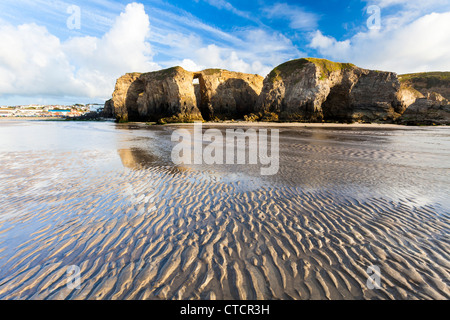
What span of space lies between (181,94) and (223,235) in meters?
61.6

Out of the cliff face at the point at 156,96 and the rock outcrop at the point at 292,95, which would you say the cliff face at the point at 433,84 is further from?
the cliff face at the point at 156,96

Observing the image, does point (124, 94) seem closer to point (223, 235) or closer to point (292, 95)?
point (292, 95)

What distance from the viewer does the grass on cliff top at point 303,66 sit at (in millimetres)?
51844

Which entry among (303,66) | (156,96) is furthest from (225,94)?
(303,66)

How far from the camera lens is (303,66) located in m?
53.7

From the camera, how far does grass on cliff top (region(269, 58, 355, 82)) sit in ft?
170

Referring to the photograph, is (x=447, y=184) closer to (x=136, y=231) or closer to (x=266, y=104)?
(x=136, y=231)

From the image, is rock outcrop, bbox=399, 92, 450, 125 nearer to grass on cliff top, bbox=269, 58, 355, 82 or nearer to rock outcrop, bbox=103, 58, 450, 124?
rock outcrop, bbox=103, 58, 450, 124

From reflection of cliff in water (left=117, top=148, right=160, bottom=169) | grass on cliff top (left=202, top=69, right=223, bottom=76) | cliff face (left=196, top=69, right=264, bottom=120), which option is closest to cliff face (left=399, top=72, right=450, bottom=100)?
cliff face (left=196, top=69, right=264, bottom=120)

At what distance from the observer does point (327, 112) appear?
52.5 m

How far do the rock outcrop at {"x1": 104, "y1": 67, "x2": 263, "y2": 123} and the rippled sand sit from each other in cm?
5417

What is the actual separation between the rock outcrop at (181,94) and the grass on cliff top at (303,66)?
43.2 feet

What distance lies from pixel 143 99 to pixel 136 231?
73.4 meters

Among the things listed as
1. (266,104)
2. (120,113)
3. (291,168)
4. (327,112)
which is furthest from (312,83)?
Result: (120,113)
